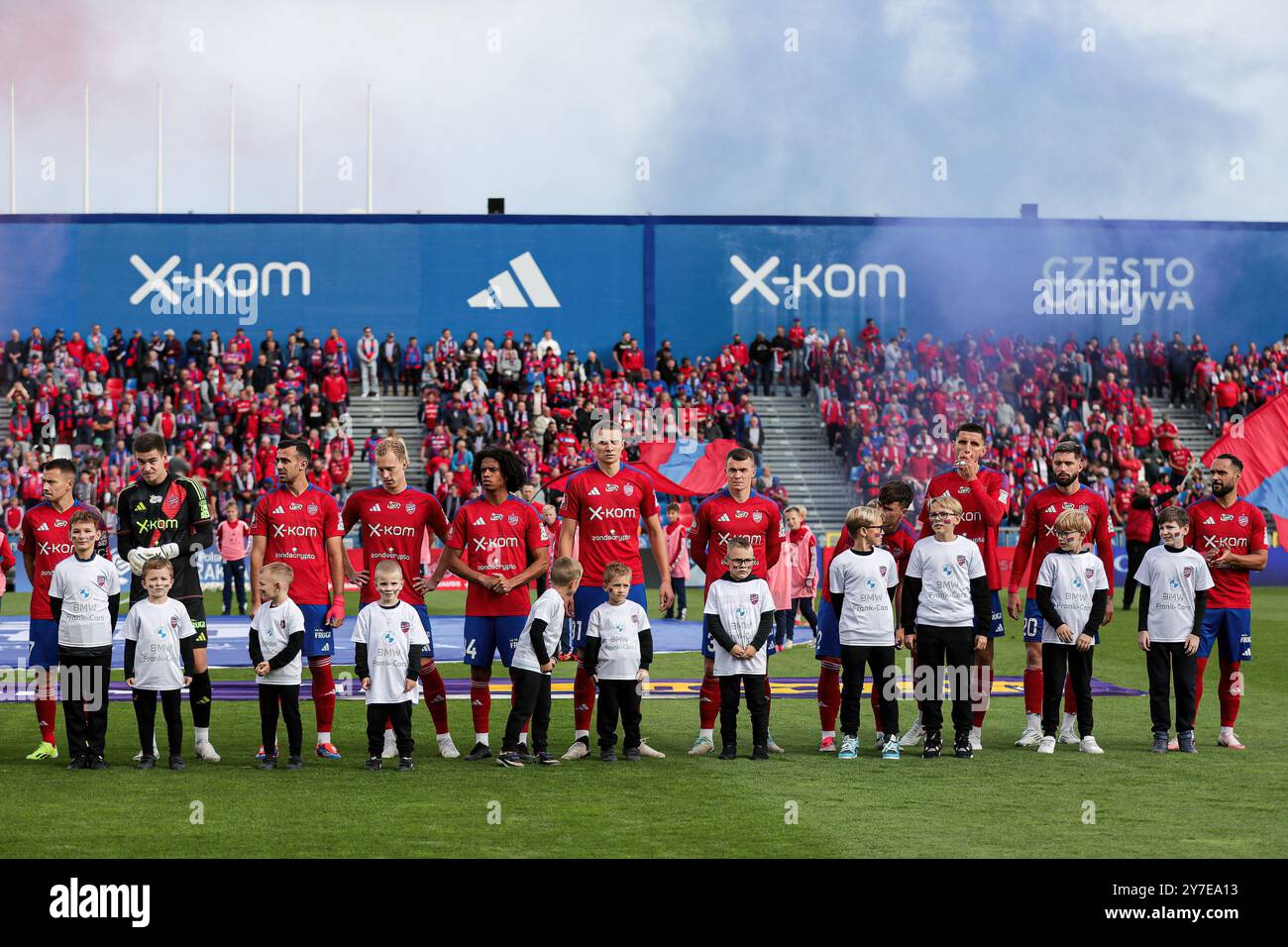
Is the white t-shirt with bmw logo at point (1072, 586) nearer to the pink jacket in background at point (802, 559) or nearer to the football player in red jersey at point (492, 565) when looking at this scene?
the football player in red jersey at point (492, 565)

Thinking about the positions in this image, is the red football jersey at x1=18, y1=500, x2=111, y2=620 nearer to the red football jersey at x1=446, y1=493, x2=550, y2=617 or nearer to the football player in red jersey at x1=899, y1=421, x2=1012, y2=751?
the red football jersey at x1=446, y1=493, x2=550, y2=617

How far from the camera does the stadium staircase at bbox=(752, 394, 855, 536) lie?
34438mm

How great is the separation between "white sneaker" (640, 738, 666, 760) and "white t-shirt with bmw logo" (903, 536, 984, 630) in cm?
202

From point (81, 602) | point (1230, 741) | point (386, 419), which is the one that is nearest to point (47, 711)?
point (81, 602)

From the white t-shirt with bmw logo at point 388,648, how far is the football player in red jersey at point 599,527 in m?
1.27

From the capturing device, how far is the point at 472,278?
127 feet

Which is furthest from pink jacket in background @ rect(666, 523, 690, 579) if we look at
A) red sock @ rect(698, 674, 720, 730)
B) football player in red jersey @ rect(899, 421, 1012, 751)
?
red sock @ rect(698, 674, 720, 730)

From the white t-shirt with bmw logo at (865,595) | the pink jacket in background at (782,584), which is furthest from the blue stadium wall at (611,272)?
the white t-shirt with bmw logo at (865,595)

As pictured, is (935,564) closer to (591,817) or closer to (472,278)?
(591,817)

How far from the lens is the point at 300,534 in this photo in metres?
10.7

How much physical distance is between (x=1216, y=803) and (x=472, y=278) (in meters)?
31.4

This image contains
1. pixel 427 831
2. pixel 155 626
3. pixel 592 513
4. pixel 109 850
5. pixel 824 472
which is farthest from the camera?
pixel 824 472

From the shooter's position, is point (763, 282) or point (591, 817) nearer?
point (591, 817)

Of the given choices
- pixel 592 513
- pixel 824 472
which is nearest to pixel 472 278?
pixel 824 472
